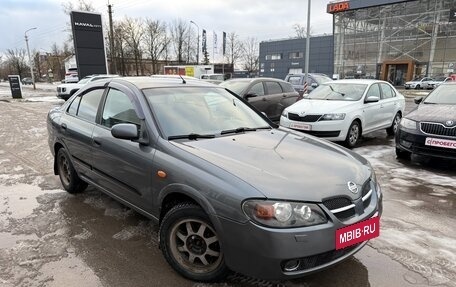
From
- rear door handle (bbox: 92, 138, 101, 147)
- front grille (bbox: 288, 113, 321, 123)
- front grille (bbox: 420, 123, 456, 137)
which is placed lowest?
front grille (bbox: 288, 113, 321, 123)

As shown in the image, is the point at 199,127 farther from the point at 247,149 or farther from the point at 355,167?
the point at 355,167

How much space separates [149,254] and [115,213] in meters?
1.14

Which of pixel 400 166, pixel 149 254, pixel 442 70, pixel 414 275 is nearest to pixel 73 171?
pixel 149 254

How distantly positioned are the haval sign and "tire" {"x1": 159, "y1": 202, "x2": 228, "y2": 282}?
2178 inches

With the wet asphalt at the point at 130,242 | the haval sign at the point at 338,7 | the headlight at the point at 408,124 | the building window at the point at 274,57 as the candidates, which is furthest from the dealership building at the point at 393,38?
the wet asphalt at the point at 130,242

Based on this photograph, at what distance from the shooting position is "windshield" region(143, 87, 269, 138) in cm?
339

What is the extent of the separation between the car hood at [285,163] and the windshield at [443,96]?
4744mm

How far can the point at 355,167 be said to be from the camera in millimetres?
3078

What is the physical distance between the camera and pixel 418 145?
6117 millimetres

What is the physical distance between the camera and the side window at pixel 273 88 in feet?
33.5

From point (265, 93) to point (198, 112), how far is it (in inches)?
259

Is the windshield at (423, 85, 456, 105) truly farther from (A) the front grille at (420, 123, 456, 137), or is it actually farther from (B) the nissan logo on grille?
(B) the nissan logo on grille

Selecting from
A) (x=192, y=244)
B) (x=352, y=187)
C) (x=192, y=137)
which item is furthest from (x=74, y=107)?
(x=352, y=187)

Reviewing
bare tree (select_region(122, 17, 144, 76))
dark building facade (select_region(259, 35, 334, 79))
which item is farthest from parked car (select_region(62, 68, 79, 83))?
dark building facade (select_region(259, 35, 334, 79))
